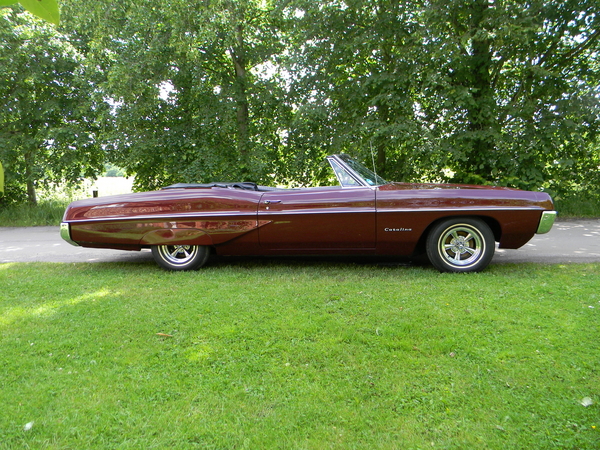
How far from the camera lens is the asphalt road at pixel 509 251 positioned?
6.00 meters

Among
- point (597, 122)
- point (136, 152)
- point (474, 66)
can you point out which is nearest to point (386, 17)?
point (474, 66)

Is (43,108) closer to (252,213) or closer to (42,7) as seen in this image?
(252,213)

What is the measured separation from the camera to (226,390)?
259cm

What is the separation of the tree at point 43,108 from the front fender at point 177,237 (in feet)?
25.6

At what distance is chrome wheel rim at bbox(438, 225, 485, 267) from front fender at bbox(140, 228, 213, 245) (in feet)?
8.75

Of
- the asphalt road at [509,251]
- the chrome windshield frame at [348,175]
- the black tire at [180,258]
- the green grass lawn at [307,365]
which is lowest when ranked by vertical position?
the green grass lawn at [307,365]

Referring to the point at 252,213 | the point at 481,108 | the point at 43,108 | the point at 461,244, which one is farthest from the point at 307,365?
the point at 43,108

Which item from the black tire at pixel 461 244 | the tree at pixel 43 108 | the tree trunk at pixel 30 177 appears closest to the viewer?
the black tire at pixel 461 244

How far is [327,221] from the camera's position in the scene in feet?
16.8

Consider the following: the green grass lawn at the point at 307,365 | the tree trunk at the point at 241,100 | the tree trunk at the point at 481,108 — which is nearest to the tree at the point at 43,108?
the tree trunk at the point at 241,100

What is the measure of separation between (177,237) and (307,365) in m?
3.02

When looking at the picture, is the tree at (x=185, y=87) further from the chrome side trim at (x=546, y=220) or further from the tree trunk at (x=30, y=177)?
the chrome side trim at (x=546, y=220)

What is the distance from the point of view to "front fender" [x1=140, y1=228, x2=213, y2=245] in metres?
5.34

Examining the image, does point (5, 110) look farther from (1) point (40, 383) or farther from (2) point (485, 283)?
(2) point (485, 283)
